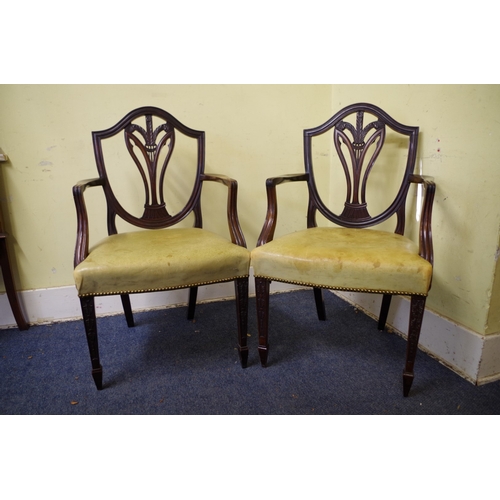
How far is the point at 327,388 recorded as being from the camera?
1.34 metres

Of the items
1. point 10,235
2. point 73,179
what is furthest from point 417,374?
point 10,235

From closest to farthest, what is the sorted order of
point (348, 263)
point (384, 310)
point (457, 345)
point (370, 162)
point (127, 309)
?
point (348, 263), point (457, 345), point (370, 162), point (384, 310), point (127, 309)

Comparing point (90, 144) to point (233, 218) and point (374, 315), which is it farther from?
point (374, 315)

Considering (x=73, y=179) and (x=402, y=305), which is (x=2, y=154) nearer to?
(x=73, y=179)

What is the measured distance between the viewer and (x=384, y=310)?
5.52ft

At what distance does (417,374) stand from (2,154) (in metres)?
2.02

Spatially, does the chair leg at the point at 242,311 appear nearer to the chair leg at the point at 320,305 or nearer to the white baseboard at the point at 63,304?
the chair leg at the point at 320,305

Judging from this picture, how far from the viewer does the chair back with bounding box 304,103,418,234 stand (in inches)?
59.2

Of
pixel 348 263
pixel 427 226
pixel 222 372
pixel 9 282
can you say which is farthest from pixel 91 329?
pixel 427 226

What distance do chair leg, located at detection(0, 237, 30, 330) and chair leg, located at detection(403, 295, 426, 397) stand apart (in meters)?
1.73

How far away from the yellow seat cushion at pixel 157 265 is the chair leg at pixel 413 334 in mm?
581

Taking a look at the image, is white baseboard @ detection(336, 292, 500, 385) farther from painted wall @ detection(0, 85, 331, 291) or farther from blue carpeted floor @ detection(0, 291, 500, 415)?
painted wall @ detection(0, 85, 331, 291)

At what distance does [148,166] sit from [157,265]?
0.59 meters

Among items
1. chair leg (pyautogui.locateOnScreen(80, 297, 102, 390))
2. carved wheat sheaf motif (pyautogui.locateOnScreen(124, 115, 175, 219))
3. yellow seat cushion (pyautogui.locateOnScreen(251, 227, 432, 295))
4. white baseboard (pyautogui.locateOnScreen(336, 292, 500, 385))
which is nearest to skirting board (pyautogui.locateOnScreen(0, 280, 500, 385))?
white baseboard (pyautogui.locateOnScreen(336, 292, 500, 385))
